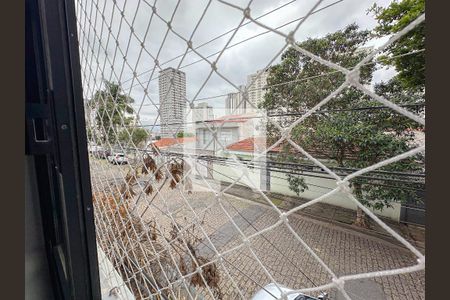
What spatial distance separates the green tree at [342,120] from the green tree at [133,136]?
102 cm

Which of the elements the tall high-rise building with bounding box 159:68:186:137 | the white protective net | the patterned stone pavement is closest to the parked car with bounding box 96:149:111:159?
the white protective net

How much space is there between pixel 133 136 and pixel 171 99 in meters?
0.19

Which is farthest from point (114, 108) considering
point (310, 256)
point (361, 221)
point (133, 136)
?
point (361, 221)

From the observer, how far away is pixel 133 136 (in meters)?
0.68

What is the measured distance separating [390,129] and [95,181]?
2.43 m

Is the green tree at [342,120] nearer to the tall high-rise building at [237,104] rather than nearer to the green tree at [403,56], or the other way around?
the green tree at [403,56]

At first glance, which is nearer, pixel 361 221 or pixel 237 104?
pixel 237 104

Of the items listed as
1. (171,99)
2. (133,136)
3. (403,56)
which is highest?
(403,56)

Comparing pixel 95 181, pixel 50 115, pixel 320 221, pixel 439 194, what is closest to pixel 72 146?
pixel 50 115

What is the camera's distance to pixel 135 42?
0.56 m

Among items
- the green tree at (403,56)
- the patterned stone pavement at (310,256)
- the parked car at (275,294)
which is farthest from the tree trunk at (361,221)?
the green tree at (403,56)

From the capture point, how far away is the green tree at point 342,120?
160 centimetres

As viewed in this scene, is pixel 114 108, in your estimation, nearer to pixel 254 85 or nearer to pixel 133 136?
pixel 133 136

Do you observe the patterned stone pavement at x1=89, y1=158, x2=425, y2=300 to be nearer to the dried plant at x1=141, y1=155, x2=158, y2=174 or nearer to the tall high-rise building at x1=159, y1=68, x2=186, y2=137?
the dried plant at x1=141, y1=155, x2=158, y2=174
